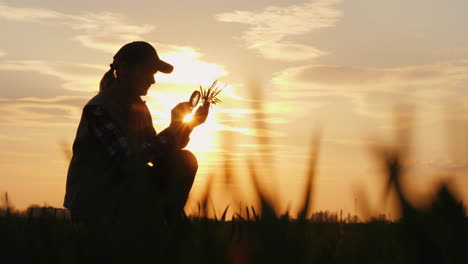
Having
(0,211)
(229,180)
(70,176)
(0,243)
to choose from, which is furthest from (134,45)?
(229,180)

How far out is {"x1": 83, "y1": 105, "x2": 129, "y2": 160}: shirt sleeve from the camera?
213 inches

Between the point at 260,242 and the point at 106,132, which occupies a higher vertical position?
the point at 106,132

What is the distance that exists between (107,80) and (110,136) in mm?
1058

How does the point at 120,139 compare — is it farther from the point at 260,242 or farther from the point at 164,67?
the point at 260,242

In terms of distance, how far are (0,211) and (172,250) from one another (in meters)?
1.30

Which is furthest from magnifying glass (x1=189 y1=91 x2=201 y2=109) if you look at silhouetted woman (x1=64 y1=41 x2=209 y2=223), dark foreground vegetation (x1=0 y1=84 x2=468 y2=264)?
dark foreground vegetation (x1=0 y1=84 x2=468 y2=264)

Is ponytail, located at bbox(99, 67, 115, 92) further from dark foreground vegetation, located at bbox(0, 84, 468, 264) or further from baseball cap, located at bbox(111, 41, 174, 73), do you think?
dark foreground vegetation, located at bbox(0, 84, 468, 264)

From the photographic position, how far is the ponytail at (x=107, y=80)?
6230 mm

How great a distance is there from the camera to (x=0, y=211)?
2711 millimetres

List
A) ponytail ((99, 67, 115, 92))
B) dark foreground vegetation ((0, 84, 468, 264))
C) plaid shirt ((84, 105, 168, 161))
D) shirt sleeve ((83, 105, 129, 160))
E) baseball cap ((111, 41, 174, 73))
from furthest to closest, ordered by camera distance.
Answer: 1. ponytail ((99, 67, 115, 92))
2. baseball cap ((111, 41, 174, 73))
3. shirt sleeve ((83, 105, 129, 160))
4. plaid shirt ((84, 105, 168, 161))
5. dark foreground vegetation ((0, 84, 468, 264))

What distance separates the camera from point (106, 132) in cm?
548

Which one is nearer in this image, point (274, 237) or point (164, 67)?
point (274, 237)

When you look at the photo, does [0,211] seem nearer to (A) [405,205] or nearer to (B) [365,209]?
(B) [365,209]

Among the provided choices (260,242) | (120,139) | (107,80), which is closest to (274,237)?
(260,242)
